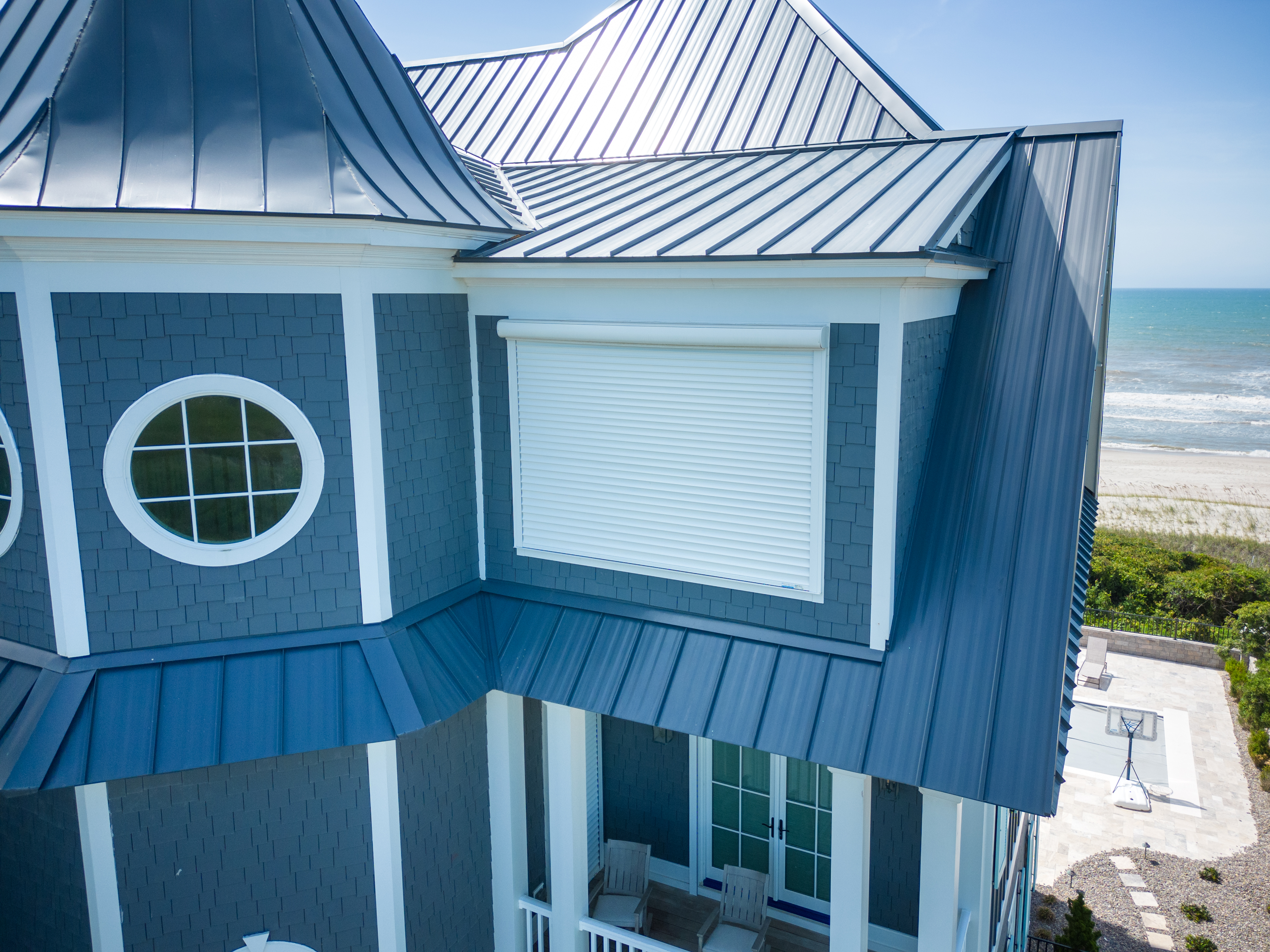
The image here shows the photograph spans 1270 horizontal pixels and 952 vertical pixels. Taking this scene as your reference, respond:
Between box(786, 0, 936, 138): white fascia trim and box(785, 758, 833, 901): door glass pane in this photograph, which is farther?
box(786, 0, 936, 138): white fascia trim

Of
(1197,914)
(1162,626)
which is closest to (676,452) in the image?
(1197,914)

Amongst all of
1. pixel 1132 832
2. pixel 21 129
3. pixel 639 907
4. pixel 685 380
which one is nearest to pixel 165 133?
pixel 21 129

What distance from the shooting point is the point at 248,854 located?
613 centimetres

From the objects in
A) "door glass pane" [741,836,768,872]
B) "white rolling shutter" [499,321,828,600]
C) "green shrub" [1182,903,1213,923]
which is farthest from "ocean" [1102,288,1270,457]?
"white rolling shutter" [499,321,828,600]

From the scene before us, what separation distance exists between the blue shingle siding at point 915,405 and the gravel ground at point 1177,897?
8.22 metres

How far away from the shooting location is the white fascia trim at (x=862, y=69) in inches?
334

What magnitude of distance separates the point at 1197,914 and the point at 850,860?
871cm

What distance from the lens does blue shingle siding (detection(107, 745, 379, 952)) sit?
5934mm

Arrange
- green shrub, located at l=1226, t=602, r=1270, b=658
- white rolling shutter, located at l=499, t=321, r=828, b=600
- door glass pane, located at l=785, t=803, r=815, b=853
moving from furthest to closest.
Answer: green shrub, located at l=1226, t=602, r=1270, b=658
door glass pane, located at l=785, t=803, r=815, b=853
white rolling shutter, located at l=499, t=321, r=828, b=600

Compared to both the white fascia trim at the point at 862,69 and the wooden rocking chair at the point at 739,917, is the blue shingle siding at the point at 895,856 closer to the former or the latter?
the wooden rocking chair at the point at 739,917

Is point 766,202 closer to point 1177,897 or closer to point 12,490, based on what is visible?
point 12,490

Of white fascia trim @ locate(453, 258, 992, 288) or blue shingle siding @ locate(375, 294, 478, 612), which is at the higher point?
white fascia trim @ locate(453, 258, 992, 288)

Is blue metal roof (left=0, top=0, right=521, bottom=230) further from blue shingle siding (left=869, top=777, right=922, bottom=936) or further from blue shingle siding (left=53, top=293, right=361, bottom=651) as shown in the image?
blue shingle siding (left=869, top=777, right=922, bottom=936)

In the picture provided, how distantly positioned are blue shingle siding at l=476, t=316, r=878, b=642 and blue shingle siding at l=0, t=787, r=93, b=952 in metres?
3.78
